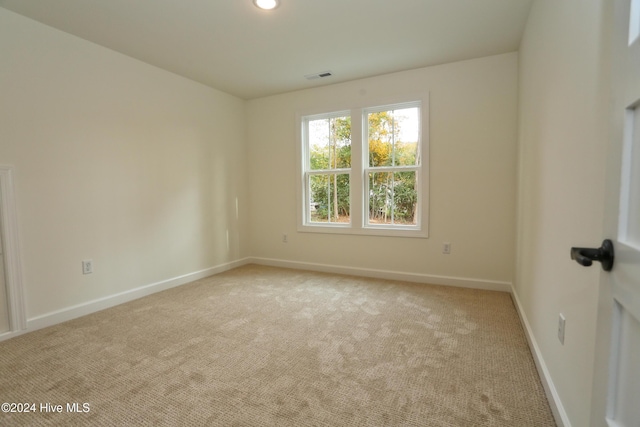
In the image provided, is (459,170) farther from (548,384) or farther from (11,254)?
(11,254)

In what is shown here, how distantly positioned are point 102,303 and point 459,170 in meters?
3.93

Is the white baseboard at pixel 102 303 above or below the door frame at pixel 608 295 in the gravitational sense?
below

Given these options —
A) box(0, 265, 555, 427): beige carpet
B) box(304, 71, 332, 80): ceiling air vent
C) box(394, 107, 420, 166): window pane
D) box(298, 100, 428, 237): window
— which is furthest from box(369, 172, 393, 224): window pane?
box(304, 71, 332, 80): ceiling air vent

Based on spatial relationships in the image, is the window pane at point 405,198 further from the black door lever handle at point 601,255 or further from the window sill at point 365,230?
the black door lever handle at point 601,255

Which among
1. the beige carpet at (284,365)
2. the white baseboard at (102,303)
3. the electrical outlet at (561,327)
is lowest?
the beige carpet at (284,365)

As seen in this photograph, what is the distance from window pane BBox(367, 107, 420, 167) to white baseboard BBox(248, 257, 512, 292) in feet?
4.50

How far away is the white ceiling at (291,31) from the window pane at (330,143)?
2.37 ft

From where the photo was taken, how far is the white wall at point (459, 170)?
3156 mm

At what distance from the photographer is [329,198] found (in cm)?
421

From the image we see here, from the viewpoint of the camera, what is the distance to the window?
3.63m

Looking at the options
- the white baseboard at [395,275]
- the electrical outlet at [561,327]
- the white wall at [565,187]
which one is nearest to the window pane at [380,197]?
the white baseboard at [395,275]

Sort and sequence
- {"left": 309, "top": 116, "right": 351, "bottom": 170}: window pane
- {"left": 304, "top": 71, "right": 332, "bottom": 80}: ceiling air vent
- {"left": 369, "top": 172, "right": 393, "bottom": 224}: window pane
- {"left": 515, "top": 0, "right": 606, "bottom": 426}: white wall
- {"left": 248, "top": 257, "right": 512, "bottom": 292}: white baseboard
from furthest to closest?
{"left": 309, "top": 116, "right": 351, "bottom": 170}: window pane
{"left": 369, "top": 172, "right": 393, "bottom": 224}: window pane
{"left": 304, "top": 71, "right": 332, "bottom": 80}: ceiling air vent
{"left": 248, "top": 257, "right": 512, "bottom": 292}: white baseboard
{"left": 515, "top": 0, "right": 606, "bottom": 426}: white wall

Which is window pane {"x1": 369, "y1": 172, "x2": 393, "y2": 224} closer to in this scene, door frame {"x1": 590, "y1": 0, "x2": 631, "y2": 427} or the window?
the window

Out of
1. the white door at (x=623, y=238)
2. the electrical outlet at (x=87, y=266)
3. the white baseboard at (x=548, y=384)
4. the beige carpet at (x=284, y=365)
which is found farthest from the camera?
the electrical outlet at (x=87, y=266)
